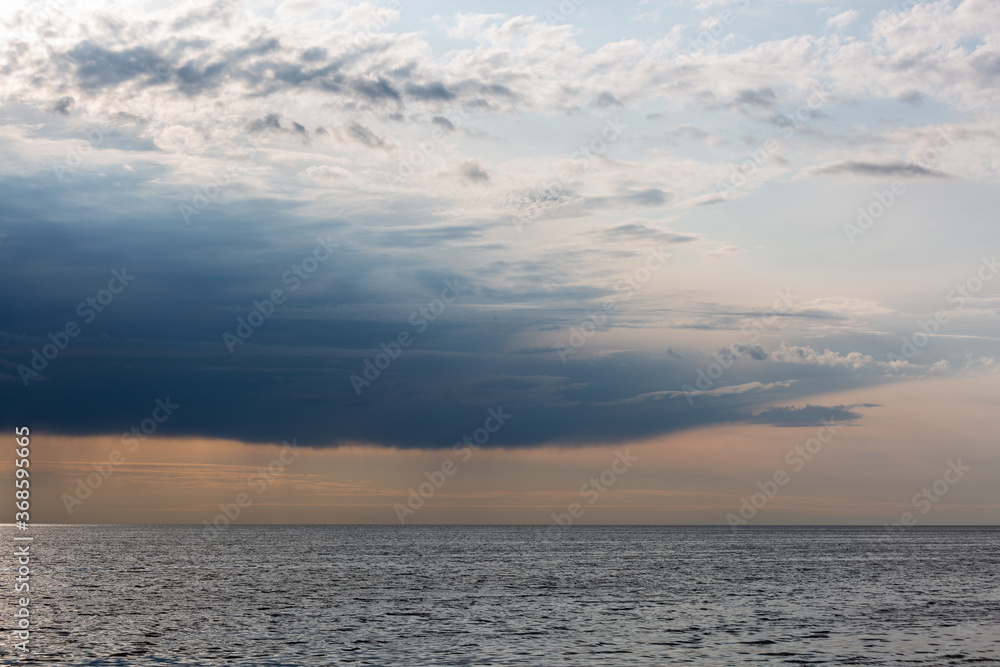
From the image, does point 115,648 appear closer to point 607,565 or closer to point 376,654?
point 376,654

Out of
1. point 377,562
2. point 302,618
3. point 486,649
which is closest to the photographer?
point 486,649

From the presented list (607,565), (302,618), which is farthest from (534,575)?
(302,618)

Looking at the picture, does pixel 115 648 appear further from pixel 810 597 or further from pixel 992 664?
pixel 810 597

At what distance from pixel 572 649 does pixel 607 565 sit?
82249 millimetres

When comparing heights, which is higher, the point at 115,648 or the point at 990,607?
the point at 115,648

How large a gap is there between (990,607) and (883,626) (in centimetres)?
1801

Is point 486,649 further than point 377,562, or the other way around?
point 377,562

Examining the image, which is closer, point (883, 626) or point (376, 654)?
point (376, 654)

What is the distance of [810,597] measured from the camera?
78812 mm

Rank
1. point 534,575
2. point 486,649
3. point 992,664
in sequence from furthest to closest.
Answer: point 534,575, point 486,649, point 992,664

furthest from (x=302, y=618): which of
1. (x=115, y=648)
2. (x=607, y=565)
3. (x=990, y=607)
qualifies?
(x=607, y=565)

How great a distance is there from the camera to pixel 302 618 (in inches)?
2479

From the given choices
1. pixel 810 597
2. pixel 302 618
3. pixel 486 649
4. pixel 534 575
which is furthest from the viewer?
pixel 534 575

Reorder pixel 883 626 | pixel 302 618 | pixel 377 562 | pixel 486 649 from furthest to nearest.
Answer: pixel 377 562 < pixel 302 618 < pixel 883 626 < pixel 486 649
